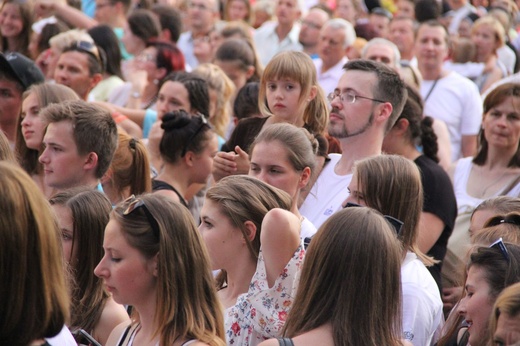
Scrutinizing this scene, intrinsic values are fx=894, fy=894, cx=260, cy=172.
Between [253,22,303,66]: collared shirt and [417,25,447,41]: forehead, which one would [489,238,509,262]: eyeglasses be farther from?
[253,22,303,66]: collared shirt

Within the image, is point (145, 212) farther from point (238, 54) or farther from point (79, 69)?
point (238, 54)

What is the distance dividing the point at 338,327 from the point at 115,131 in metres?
2.54

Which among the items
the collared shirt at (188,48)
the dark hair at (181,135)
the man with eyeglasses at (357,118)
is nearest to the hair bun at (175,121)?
the dark hair at (181,135)

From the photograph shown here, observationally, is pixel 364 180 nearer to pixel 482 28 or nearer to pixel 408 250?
pixel 408 250

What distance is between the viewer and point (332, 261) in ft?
9.86

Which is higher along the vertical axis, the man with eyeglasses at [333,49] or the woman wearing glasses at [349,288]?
the woman wearing glasses at [349,288]

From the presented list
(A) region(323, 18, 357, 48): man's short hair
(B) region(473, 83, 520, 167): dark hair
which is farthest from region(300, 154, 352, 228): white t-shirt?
(A) region(323, 18, 357, 48): man's short hair

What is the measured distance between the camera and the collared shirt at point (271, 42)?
11.5 m

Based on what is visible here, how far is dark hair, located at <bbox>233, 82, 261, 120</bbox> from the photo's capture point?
263 inches

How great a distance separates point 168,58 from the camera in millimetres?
8352

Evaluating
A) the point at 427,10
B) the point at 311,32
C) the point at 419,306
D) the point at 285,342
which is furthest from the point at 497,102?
the point at 427,10

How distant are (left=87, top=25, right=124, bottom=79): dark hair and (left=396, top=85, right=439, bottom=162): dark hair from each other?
12.9 feet

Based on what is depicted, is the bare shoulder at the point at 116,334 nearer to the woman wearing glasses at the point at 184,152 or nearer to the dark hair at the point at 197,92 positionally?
the woman wearing glasses at the point at 184,152

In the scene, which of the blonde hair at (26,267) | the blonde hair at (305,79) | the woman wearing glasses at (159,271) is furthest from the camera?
the blonde hair at (305,79)
